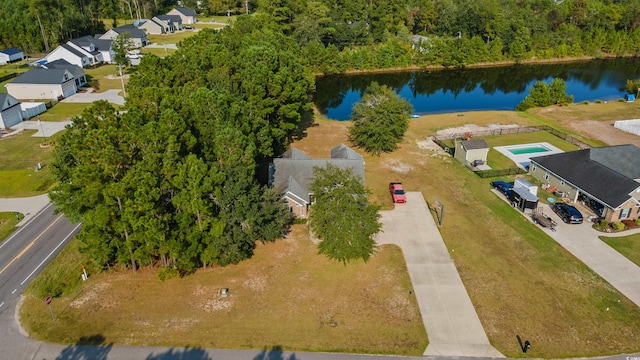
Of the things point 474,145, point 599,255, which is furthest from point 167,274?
point 474,145

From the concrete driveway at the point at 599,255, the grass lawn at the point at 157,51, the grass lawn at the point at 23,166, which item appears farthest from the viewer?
the grass lawn at the point at 157,51

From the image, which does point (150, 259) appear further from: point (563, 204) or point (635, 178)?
point (635, 178)

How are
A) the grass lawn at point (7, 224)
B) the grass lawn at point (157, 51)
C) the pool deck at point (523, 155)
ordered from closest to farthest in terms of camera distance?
the grass lawn at point (7, 224), the pool deck at point (523, 155), the grass lawn at point (157, 51)

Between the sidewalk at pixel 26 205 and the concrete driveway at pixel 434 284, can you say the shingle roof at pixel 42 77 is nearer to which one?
the sidewalk at pixel 26 205

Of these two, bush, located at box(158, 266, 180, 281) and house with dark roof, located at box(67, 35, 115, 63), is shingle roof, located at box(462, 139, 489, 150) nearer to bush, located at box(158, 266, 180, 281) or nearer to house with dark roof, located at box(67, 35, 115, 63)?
bush, located at box(158, 266, 180, 281)

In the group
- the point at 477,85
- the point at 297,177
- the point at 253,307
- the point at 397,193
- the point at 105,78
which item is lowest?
the point at 253,307

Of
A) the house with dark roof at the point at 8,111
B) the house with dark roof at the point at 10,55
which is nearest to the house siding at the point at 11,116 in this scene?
the house with dark roof at the point at 8,111

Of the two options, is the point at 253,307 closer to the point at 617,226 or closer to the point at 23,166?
the point at 617,226
